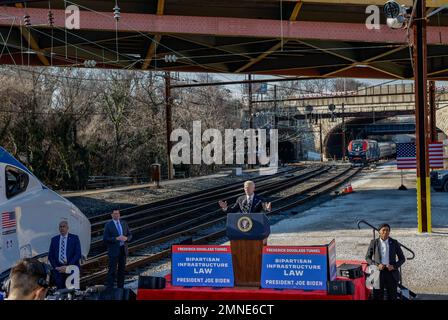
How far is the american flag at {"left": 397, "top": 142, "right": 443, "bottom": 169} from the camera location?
90.6ft

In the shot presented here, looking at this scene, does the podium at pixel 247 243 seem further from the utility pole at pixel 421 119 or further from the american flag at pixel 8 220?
the utility pole at pixel 421 119

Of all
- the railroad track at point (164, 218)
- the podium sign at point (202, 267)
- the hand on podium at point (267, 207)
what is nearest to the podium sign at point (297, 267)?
the podium sign at point (202, 267)

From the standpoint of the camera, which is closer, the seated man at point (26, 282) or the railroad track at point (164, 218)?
the seated man at point (26, 282)

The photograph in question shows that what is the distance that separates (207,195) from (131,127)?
16866mm

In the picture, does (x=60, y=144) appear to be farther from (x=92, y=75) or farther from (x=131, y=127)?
(x=92, y=75)

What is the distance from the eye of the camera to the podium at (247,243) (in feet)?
26.4

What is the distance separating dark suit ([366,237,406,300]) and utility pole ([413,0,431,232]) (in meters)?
8.86

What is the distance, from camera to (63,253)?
9.43 m

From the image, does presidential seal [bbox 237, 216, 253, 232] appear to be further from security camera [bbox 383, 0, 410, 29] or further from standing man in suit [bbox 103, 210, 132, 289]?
security camera [bbox 383, 0, 410, 29]

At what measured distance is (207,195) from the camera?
34.5 meters

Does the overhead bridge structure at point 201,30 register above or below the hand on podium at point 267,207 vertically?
above

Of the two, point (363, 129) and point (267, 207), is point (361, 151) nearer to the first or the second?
point (363, 129)

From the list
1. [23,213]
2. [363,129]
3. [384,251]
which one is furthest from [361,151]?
[23,213]
